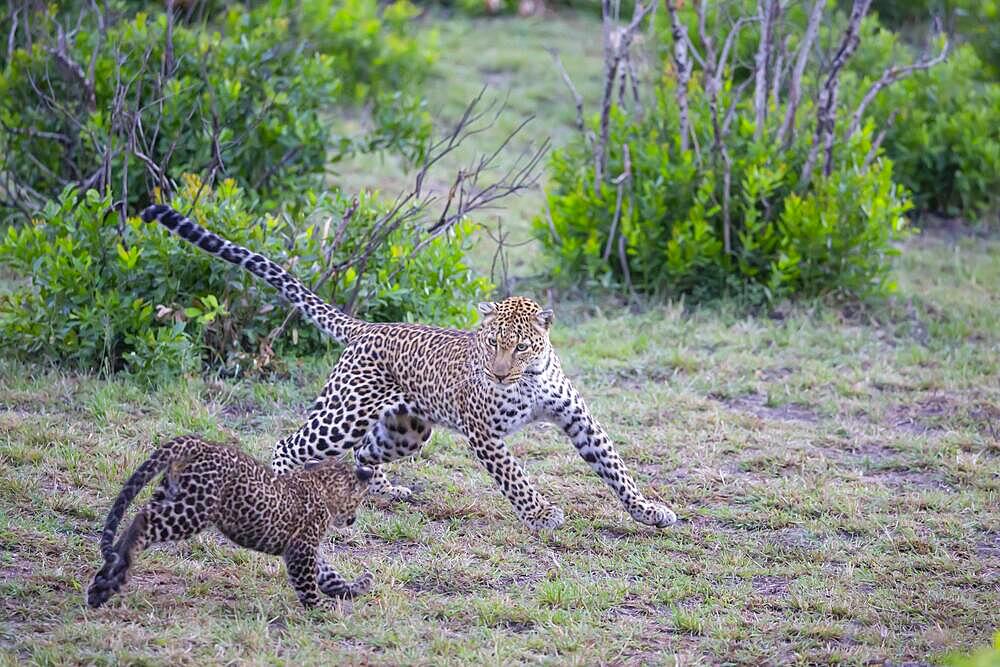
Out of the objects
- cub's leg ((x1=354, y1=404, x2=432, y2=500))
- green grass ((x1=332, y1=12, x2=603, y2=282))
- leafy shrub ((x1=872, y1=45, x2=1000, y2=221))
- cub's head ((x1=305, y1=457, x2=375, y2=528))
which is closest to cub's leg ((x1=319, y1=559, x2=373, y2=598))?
cub's head ((x1=305, y1=457, x2=375, y2=528))

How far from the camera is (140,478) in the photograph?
17.5ft

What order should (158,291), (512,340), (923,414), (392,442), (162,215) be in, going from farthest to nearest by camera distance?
(923,414) < (158,291) < (392,442) < (162,215) < (512,340)

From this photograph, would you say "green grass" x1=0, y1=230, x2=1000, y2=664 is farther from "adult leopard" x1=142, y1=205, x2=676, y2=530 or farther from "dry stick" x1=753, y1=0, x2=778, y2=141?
"dry stick" x1=753, y1=0, x2=778, y2=141

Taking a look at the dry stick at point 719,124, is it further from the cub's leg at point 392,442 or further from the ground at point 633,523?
the cub's leg at point 392,442

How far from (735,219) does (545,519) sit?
175 inches

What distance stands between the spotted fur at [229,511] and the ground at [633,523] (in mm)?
192

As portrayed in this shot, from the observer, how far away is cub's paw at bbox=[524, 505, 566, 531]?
21.9 feet

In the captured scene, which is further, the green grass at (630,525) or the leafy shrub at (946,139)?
the leafy shrub at (946,139)

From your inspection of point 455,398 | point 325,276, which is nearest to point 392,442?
point 455,398

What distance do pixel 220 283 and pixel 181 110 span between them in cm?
212

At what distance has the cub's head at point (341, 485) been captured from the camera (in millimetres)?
5871

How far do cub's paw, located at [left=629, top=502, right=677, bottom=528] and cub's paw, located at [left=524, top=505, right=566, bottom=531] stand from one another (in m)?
0.36

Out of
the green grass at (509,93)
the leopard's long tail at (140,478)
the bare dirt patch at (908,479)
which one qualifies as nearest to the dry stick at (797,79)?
the green grass at (509,93)

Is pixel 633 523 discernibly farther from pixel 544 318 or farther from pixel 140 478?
pixel 140 478
